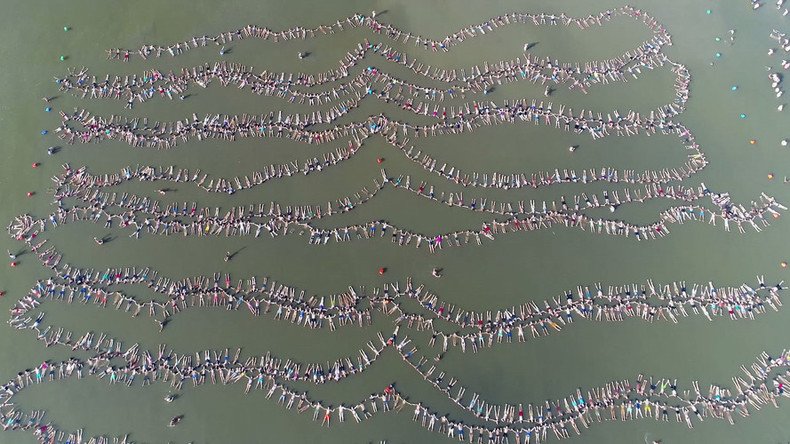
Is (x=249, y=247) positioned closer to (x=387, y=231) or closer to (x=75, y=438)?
(x=387, y=231)

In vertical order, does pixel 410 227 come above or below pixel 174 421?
above

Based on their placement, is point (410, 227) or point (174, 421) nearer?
point (174, 421)

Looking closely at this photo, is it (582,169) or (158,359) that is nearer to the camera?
(158,359)

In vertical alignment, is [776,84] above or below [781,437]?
above

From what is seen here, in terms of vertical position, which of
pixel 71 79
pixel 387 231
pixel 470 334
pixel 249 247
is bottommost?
pixel 470 334

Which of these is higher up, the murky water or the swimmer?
the murky water

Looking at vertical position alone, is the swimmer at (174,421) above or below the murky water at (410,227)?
below

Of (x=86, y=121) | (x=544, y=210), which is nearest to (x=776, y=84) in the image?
(x=544, y=210)

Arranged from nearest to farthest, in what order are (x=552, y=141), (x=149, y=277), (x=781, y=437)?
(x=781, y=437), (x=149, y=277), (x=552, y=141)
